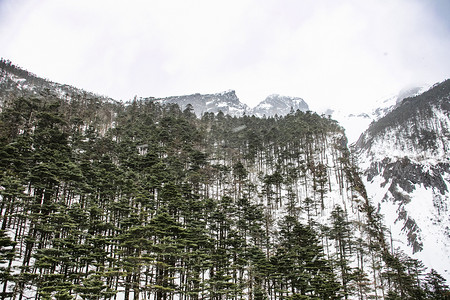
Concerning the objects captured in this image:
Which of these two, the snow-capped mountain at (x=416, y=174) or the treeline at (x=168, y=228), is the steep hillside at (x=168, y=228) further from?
the snow-capped mountain at (x=416, y=174)

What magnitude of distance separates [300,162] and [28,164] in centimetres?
5443

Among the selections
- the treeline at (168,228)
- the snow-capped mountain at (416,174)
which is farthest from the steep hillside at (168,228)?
the snow-capped mountain at (416,174)

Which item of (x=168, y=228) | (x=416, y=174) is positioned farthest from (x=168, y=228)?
(x=416, y=174)

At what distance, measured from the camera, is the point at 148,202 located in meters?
34.1

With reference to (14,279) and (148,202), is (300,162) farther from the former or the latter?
(14,279)

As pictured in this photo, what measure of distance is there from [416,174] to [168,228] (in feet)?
209

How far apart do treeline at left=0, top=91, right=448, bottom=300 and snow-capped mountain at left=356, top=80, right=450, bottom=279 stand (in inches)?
256

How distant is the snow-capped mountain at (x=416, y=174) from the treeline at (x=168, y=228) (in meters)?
6.49

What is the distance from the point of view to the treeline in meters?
24.0

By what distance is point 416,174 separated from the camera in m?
63.0

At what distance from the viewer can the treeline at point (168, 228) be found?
24.0 m

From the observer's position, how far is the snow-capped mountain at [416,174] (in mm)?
50478

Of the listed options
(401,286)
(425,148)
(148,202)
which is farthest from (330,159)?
(148,202)

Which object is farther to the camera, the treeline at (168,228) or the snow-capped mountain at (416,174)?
the snow-capped mountain at (416,174)
